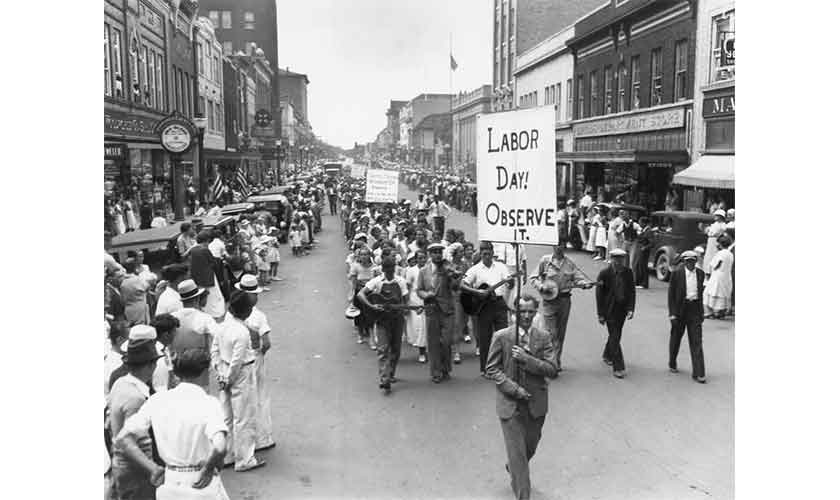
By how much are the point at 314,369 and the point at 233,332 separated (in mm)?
3736

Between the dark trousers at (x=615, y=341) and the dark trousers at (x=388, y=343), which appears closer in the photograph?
the dark trousers at (x=388, y=343)

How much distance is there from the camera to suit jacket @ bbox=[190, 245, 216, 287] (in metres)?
11.9

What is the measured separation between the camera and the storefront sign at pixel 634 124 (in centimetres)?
2684

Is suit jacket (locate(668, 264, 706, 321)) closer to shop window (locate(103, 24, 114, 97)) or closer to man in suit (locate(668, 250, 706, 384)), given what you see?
man in suit (locate(668, 250, 706, 384))

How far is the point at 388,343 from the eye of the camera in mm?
9648

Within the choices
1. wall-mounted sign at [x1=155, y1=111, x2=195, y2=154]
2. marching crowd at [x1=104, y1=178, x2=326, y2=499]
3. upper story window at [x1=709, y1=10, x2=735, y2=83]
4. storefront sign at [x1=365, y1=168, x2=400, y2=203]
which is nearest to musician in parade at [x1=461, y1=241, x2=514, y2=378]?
marching crowd at [x1=104, y1=178, x2=326, y2=499]

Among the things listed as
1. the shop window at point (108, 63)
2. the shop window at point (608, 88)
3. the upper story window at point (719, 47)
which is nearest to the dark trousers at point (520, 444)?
the shop window at point (108, 63)

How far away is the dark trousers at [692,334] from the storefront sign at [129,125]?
9.39m

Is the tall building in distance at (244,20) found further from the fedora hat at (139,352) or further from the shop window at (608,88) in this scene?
the shop window at (608,88)

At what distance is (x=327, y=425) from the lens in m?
8.30

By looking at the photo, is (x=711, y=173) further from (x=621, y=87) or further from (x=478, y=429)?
(x=478, y=429)
